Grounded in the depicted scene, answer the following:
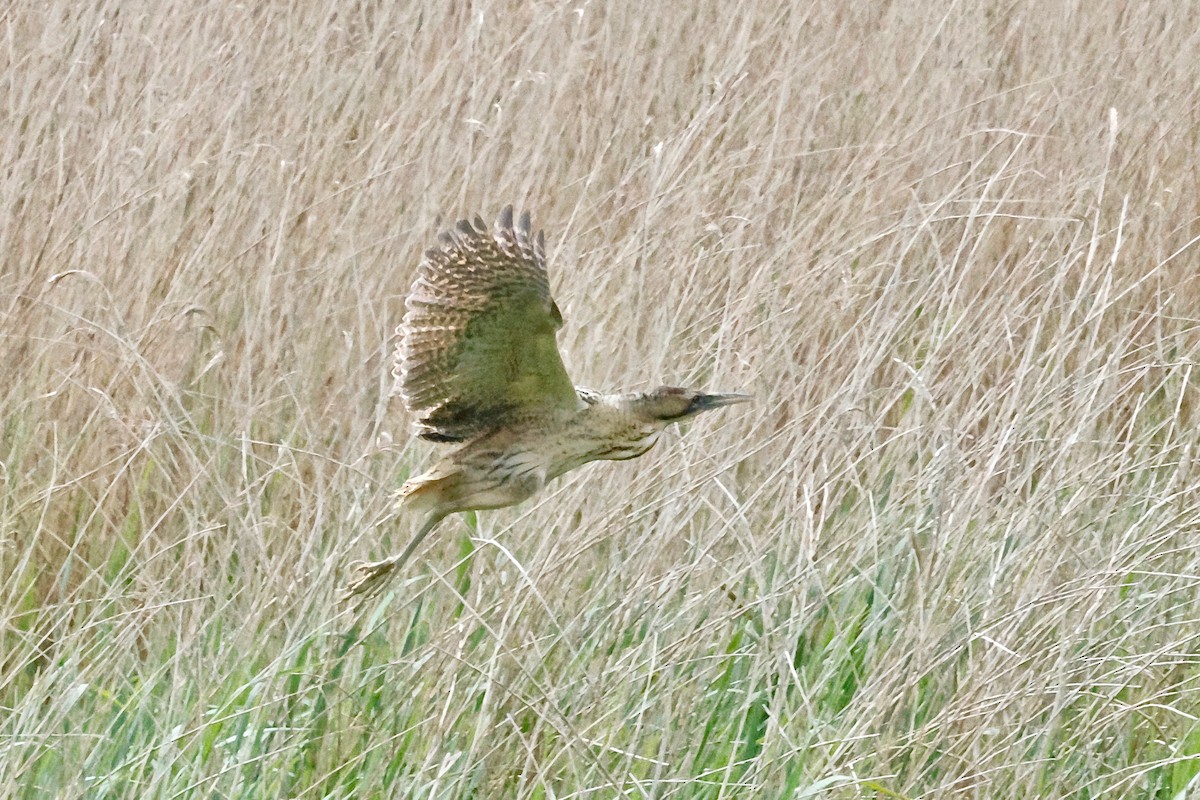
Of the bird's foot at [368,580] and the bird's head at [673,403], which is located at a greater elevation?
the bird's head at [673,403]

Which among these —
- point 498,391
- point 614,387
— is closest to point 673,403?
point 498,391

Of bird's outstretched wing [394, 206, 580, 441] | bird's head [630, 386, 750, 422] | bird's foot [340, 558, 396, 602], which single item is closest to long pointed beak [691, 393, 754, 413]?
bird's head [630, 386, 750, 422]

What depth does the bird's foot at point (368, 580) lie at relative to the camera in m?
2.75

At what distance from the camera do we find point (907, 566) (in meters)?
3.01

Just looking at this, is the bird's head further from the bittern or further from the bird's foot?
the bird's foot

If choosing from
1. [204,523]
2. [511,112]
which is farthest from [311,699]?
[511,112]

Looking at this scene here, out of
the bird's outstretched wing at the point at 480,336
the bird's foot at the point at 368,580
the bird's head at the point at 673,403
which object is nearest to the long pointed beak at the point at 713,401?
the bird's head at the point at 673,403

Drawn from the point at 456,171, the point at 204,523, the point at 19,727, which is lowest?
the point at 19,727

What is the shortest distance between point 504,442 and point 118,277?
3.41 feet

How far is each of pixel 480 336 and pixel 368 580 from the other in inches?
16.3

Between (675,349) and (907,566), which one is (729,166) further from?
(907,566)

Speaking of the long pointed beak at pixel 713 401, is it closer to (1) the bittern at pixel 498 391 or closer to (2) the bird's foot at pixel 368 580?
(1) the bittern at pixel 498 391

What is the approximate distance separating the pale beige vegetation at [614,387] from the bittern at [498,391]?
3.4 inches

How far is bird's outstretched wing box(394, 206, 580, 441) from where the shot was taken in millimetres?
2795
